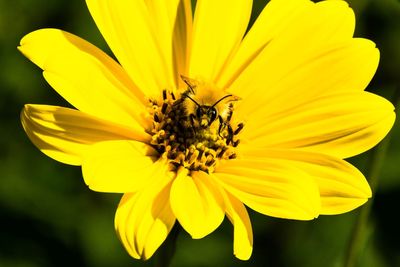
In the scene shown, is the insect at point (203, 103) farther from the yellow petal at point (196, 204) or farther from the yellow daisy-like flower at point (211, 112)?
the yellow petal at point (196, 204)

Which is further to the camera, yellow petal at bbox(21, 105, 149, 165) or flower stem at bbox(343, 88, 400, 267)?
flower stem at bbox(343, 88, 400, 267)

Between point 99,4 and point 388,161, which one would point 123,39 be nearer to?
point 99,4

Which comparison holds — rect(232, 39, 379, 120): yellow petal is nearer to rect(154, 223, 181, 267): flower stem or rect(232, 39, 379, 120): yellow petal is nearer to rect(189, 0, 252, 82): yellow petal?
rect(189, 0, 252, 82): yellow petal

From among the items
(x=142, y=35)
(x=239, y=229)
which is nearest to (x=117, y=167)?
(x=239, y=229)

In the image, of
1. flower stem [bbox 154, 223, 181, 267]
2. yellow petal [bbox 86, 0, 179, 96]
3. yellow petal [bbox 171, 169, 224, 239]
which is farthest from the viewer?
yellow petal [bbox 86, 0, 179, 96]

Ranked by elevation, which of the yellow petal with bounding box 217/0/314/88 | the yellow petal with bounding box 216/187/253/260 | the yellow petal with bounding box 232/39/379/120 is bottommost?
the yellow petal with bounding box 216/187/253/260

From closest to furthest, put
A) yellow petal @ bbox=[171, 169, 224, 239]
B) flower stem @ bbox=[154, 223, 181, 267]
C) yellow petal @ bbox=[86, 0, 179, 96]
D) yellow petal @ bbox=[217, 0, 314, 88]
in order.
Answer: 1. yellow petal @ bbox=[171, 169, 224, 239]
2. flower stem @ bbox=[154, 223, 181, 267]
3. yellow petal @ bbox=[86, 0, 179, 96]
4. yellow petal @ bbox=[217, 0, 314, 88]

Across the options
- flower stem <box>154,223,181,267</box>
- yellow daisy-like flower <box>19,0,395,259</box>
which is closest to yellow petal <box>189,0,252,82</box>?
Answer: yellow daisy-like flower <box>19,0,395,259</box>

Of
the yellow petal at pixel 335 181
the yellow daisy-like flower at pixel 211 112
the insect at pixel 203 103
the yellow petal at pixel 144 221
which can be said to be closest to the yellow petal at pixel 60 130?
the yellow daisy-like flower at pixel 211 112
